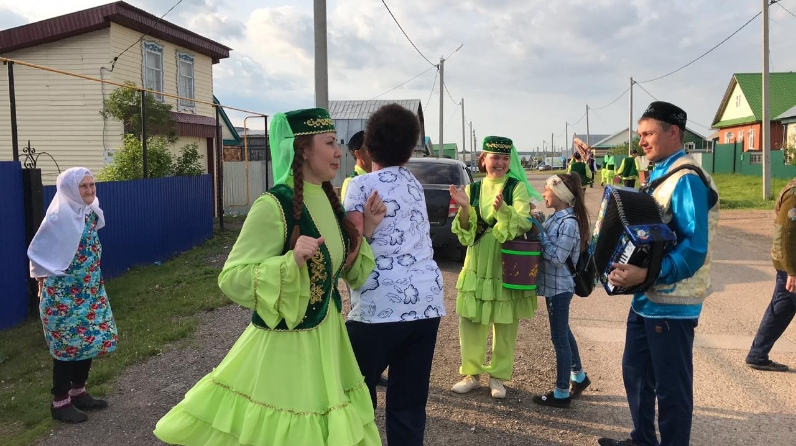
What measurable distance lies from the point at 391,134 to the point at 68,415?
9.87 ft

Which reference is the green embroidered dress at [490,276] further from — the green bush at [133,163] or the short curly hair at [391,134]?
the green bush at [133,163]

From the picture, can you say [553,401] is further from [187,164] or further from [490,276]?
[187,164]

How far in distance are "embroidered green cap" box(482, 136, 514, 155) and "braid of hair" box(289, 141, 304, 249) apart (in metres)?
2.25

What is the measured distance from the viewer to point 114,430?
4074 millimetres

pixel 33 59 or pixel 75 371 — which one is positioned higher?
pixel 33 59

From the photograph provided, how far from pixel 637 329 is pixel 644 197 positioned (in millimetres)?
831

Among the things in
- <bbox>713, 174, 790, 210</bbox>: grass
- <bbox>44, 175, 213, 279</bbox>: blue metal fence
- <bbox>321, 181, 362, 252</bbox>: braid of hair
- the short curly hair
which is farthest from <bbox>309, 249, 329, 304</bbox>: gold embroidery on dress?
<bbox>713, 174, 790, 210</bbox>: grass

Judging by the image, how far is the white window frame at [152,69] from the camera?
17.2 meters

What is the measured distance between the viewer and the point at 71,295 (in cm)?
432

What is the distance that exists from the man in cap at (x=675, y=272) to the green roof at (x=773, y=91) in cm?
4036

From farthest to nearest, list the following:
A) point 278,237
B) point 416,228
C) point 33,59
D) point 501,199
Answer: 1. point 33,59
2. point 501,199
3. point 416,228
4. point 278,237

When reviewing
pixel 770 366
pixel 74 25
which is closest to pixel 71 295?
pixel 770 366

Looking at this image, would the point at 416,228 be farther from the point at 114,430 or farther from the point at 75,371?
the point at 75,371

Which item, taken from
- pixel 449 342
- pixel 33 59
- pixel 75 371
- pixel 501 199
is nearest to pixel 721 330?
pixel 449 342
